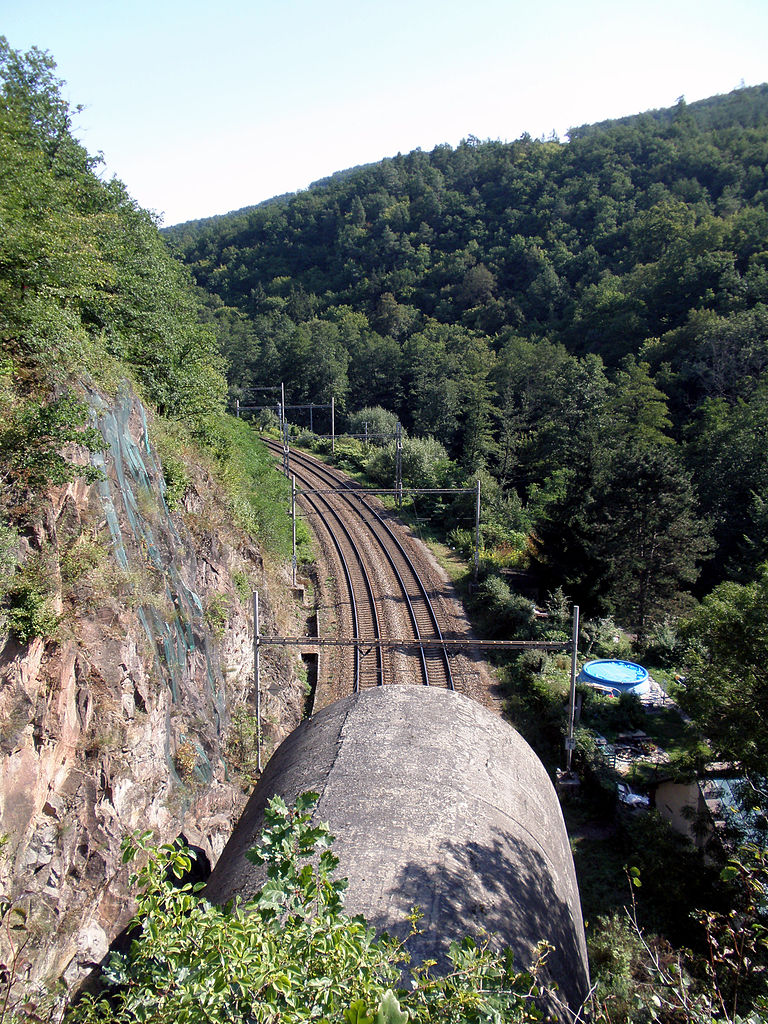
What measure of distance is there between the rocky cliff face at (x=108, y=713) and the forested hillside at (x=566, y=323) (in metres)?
13.9

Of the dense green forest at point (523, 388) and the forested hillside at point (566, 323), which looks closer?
the dense green forest at point (523, 388)

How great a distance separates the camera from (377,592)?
21797 mm

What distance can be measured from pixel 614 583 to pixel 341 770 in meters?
15.4

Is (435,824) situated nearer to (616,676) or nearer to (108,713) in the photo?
(108,713)

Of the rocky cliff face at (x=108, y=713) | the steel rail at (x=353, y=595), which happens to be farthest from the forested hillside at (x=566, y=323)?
the rocky cliff face at (x=108, y=713)

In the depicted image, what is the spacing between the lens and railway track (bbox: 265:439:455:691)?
16719 millimetres

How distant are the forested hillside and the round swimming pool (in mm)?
3349

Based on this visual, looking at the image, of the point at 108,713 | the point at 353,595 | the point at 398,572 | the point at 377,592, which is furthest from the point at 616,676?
the point at 108,713

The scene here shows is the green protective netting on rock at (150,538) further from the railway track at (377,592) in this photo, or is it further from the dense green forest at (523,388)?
the railway track at (377,592)

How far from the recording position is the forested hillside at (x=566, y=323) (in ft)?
67.1

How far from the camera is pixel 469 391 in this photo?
42.7 m

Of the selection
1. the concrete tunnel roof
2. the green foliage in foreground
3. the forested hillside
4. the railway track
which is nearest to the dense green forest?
the green foliage in foreground

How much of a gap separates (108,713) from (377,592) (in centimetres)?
1539

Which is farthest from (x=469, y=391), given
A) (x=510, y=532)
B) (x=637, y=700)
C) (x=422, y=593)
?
(x=637, y=700)
